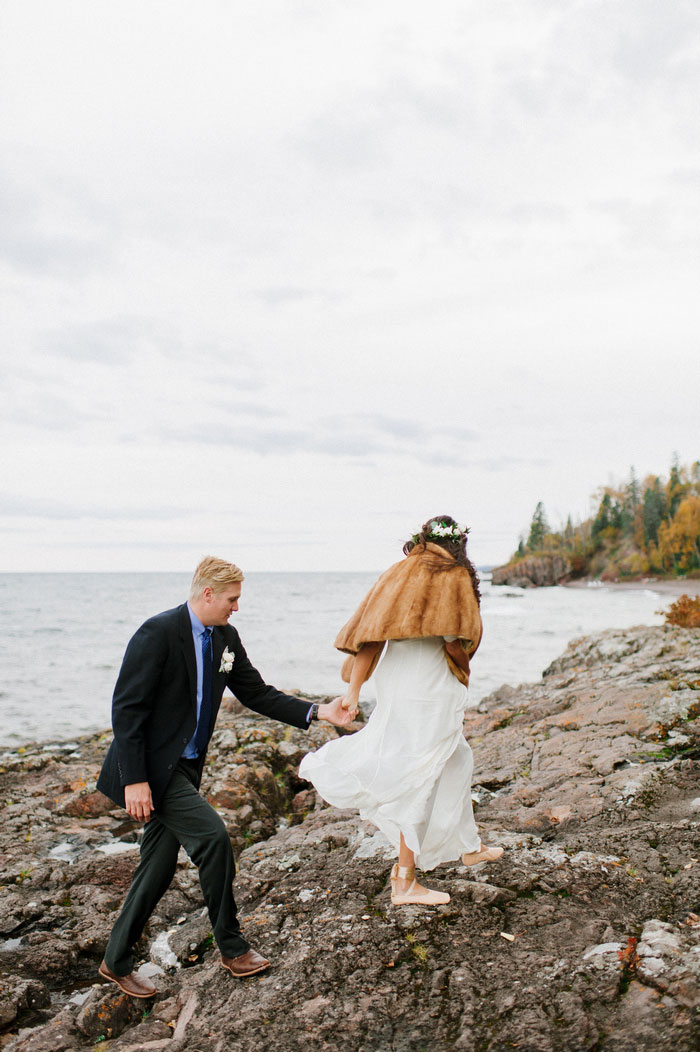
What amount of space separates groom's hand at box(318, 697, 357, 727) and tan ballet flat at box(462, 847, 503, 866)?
49.3 inches

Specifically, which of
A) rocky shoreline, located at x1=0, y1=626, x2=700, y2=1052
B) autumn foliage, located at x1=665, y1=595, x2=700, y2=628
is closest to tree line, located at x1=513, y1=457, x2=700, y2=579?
autumn foliage, located at x1=665, y1=595, x2=700, y2=628

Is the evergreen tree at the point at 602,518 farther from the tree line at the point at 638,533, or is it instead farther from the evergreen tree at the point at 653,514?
the evergreen tree at the point at 653,514

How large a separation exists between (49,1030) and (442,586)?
3.34 metres

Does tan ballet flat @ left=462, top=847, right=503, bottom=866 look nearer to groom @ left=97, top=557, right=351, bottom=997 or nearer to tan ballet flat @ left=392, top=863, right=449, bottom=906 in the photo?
tan ballet flat @ left=392, top=863, right=449, bottom=906

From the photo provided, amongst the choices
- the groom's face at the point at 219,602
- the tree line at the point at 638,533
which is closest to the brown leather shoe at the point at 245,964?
the groom's face at the point at 219,602

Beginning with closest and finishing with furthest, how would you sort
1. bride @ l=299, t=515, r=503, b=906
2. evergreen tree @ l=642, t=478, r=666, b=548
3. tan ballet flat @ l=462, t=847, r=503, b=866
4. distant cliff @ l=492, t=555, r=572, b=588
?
bride @ l=299, t=515, r=503, b=906 < tan ballet flat @ l=462, t=847, r=503, b=866 < evergreen tree @ l=642, t=478, r=666, b=548 < distant cliff @ l=492, t=555, r=572, b=588

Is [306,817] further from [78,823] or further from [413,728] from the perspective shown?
[413,728]

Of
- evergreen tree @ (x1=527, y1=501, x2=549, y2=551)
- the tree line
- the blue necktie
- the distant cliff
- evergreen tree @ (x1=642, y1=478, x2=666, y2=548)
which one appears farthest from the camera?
evergreen tree @ (x1=527, y1=501, x2=549, y2=551)

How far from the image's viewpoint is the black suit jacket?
388cm

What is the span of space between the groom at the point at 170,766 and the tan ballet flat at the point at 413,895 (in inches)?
36.3

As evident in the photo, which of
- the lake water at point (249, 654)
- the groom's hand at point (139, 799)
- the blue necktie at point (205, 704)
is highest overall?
the blue necktie at point (205, 704)

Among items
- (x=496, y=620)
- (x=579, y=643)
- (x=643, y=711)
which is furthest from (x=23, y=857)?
(x=496, y=620)

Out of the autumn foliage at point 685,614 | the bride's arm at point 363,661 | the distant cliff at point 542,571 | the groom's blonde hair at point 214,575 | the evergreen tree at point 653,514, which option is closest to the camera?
the groom's blonde hair at point 214,575

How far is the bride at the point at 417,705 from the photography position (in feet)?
14.2
